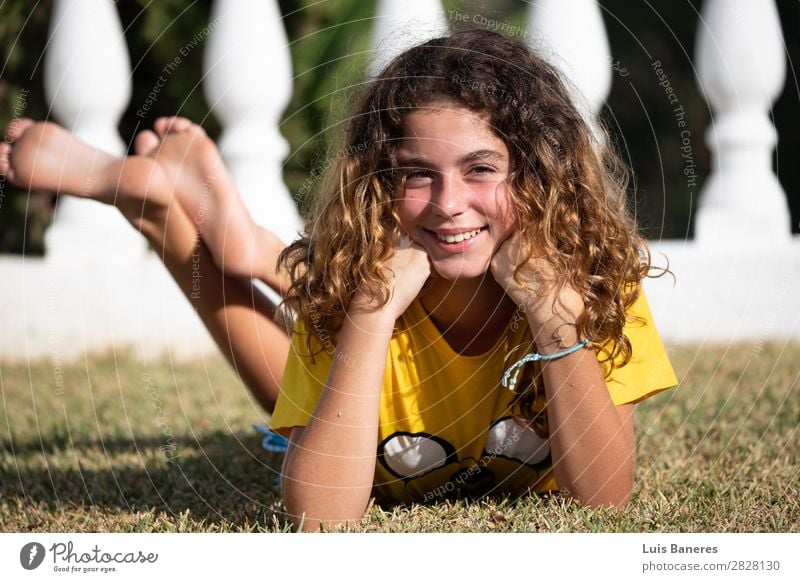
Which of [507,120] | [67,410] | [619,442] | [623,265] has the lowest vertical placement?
[67,410]

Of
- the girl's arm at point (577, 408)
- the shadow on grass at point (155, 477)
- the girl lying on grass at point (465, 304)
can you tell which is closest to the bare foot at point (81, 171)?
the girl lying on grass at point (465, 304)

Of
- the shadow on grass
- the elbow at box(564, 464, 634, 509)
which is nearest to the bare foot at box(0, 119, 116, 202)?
the shadow on grass

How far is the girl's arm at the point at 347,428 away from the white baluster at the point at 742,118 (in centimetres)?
239

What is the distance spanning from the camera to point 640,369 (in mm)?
2545

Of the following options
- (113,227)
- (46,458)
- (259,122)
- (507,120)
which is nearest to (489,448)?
(507,120)

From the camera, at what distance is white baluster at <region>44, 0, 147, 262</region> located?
14.1 feet

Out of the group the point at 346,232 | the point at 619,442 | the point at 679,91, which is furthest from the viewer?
the point at 679,91

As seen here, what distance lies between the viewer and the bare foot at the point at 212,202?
10.5 ft

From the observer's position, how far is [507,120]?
2.43 meters

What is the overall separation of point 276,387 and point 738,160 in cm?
246

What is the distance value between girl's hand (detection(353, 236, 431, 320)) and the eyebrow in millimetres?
191

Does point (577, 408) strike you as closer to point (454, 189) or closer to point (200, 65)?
point (454, 189)

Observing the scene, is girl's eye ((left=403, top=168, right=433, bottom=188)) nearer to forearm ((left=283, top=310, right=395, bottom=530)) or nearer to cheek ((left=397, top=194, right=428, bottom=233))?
cheek ((left=397, top=194, right=428, bottom=233))
